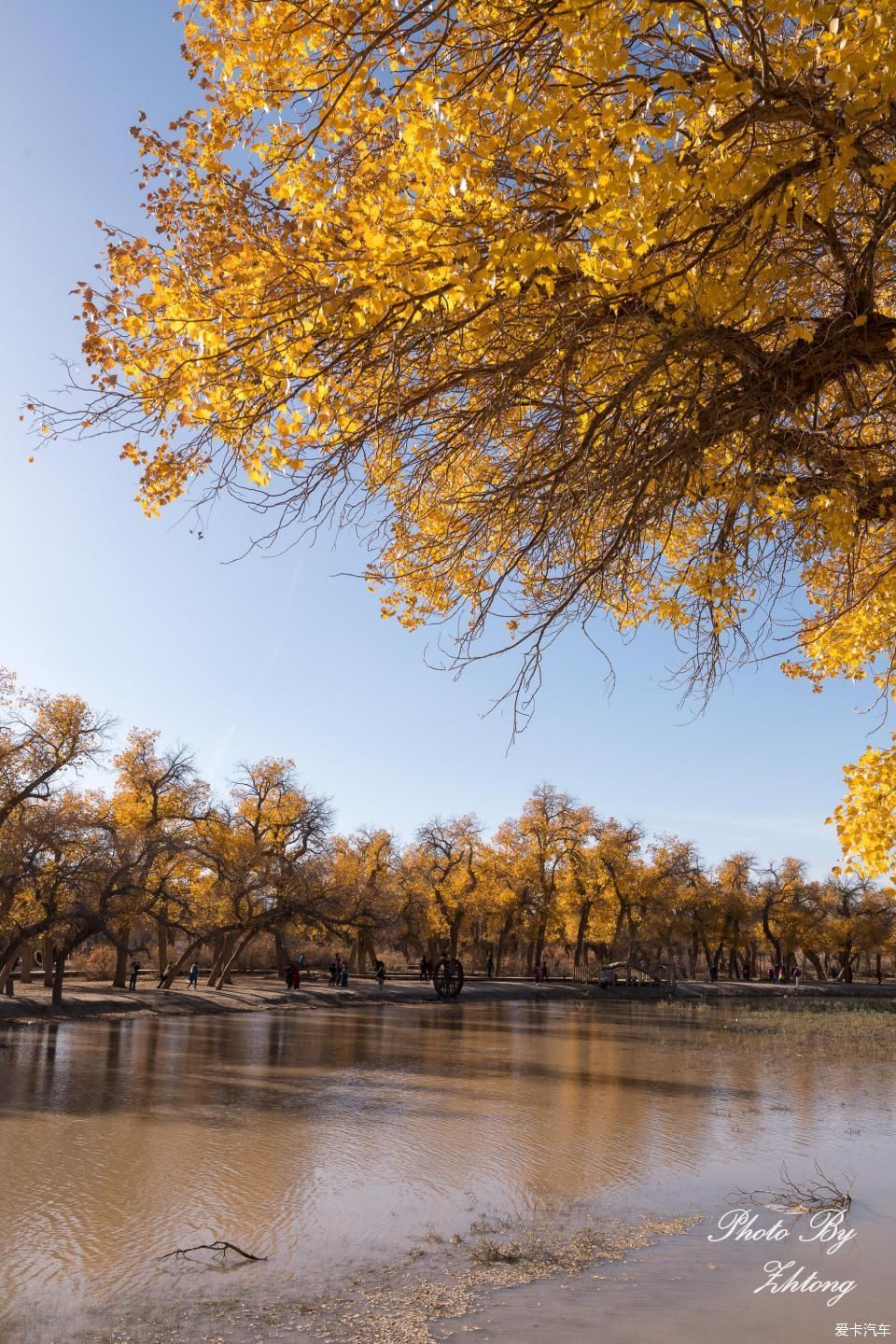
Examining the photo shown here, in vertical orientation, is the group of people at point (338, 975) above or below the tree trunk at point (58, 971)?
below

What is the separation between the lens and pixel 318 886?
3597 cm

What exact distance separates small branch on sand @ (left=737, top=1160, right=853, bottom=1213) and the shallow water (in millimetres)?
254

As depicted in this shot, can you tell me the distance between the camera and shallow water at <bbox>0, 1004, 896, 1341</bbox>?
24.3ft

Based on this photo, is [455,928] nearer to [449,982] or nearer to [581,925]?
[581,925]

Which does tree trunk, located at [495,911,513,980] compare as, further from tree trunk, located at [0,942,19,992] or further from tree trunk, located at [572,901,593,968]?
tree trunk, located at [0,942,19,992]

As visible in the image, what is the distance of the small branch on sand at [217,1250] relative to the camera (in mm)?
8086

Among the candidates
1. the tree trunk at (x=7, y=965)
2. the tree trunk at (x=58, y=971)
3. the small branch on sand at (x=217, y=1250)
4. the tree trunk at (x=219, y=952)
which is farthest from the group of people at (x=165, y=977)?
the small branch on sand at (x=217, y=1250)

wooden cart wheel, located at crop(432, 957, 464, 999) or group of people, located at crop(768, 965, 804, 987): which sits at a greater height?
wooden cart wheel, located at crop(432, 957, 464, 999)

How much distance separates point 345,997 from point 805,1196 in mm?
29008

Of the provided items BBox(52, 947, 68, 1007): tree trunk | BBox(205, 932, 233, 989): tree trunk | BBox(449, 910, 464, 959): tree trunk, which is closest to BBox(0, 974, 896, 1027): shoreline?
BBox(52, 947, 68, 1007): tree trunk

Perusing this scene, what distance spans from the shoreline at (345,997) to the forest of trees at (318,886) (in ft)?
3.96

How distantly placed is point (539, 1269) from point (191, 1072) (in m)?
11.6

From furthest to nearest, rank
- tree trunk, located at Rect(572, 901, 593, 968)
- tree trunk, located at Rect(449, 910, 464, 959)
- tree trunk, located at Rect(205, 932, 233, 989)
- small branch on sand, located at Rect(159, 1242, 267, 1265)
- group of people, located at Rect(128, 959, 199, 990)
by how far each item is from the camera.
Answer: tree trunk, located at Rect(572, 901, 593, 968), tree trunk, located at Rect(449, 910, 464, 959), tree trunk, located at Rect(205, 932, 233, 989), group of people, located at Rect(128, 959, 199, 990), small branch on sand, located at Rect(159, 1242, 267, 1265)

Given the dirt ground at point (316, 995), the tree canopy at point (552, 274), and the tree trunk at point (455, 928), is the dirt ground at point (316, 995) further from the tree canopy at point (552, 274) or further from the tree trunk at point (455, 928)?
the tree canopy at point (552, 274)
